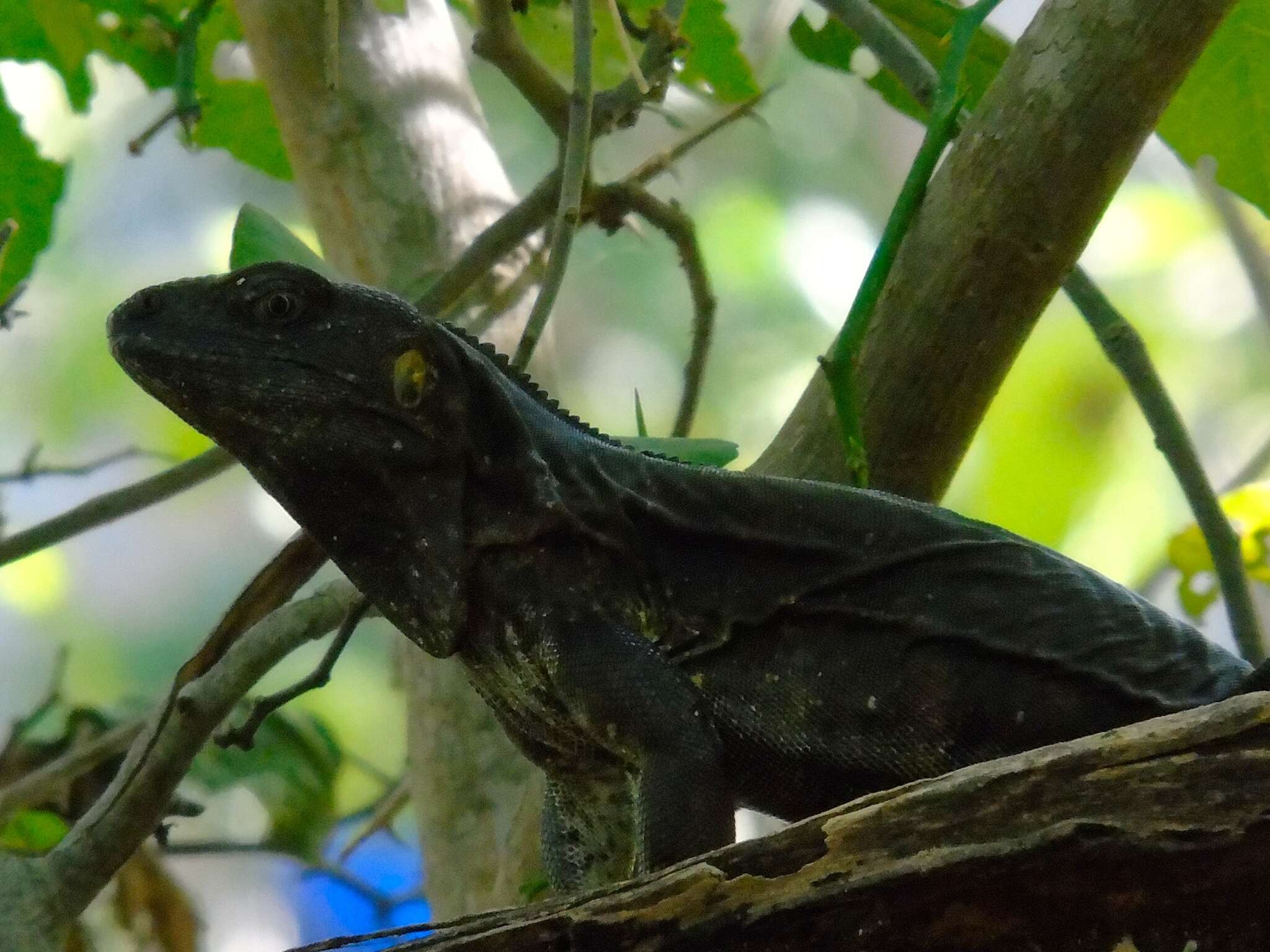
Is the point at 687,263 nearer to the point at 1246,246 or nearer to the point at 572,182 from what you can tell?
the point at 572,182

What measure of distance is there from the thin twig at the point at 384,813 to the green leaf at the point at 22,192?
127 centimetres

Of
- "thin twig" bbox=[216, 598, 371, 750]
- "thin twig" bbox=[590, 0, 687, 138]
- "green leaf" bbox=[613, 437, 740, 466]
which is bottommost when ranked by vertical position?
"thin twig" bbox=[216, 598, 371, 750]

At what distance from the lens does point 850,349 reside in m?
2.00

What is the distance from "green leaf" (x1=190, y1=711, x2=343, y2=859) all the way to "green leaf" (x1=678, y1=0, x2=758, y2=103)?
1.69 meters

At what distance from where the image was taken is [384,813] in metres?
3.11

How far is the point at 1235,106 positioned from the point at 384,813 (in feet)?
7.11

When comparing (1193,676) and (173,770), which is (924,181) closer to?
(1193,676)

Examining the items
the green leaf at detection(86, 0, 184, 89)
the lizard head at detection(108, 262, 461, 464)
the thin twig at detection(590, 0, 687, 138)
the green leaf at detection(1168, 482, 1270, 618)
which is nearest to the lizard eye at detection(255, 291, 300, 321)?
the lizard head at detection(108, 262, 461, 464)

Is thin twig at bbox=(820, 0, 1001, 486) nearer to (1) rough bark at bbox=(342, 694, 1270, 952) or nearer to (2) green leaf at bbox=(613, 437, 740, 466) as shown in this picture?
(2) green leaf at bbox=(613, 437, 740, 466)

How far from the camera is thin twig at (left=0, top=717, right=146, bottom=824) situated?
2547 millimetres

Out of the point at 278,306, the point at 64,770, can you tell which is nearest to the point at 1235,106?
the point at 278,306

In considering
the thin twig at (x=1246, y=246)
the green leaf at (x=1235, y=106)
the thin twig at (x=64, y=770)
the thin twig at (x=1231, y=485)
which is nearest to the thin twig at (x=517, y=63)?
the green leaf at (x=1235, y=106)

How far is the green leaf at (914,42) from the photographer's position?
2410mm

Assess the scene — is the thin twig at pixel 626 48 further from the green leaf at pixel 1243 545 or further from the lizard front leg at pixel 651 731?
the green leaf at pixel 1243 545
